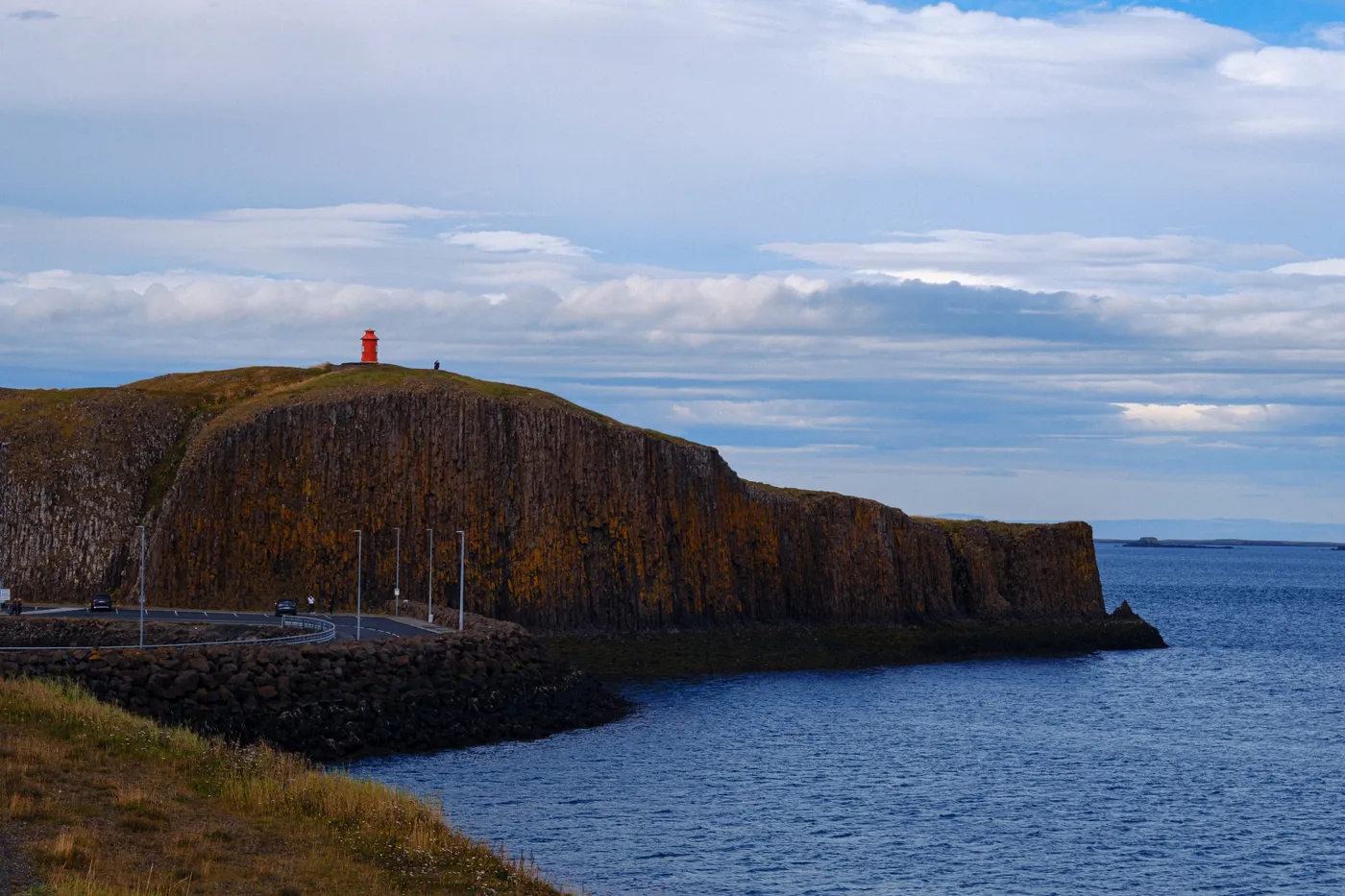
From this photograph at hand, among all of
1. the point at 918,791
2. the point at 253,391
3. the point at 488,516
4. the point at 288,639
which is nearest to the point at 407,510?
the point at 488,516

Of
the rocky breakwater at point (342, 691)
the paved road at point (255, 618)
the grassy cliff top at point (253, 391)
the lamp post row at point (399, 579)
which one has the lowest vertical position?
the rocky breakwater at point (342, 691)

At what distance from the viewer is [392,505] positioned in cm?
9950

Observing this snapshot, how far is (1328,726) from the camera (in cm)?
8019

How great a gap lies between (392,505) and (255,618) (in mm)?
17297

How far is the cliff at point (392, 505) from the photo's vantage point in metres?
97.2

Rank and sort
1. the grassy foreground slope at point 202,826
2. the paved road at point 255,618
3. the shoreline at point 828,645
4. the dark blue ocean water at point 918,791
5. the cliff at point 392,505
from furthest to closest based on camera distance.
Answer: the cliff at point 392,505 → the shoreline at point 828,645 → the paved road at point 255,618 → the dark blue ocean water at point 918,791 → the grassy foreground slope at point 202,826

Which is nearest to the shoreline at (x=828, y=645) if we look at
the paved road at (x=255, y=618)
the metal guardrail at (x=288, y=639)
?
the paved road at (x=255, y=618)

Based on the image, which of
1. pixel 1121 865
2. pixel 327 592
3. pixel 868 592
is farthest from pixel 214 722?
pixel 868 592

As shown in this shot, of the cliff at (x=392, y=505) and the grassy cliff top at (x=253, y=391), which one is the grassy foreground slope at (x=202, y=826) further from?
the grassy cliff top at (x=253, y=391)

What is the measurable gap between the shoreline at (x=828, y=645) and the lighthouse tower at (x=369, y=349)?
3433cm

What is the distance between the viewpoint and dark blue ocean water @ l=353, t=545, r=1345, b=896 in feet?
141

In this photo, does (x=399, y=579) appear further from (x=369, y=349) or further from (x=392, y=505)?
(x=369, y=349)

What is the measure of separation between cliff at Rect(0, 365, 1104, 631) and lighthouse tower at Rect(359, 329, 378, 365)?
407 cm

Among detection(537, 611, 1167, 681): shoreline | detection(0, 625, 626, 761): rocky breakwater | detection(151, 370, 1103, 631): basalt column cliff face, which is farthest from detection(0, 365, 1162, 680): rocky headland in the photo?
detection(0, 625, 626, 761): rocky breakwater
